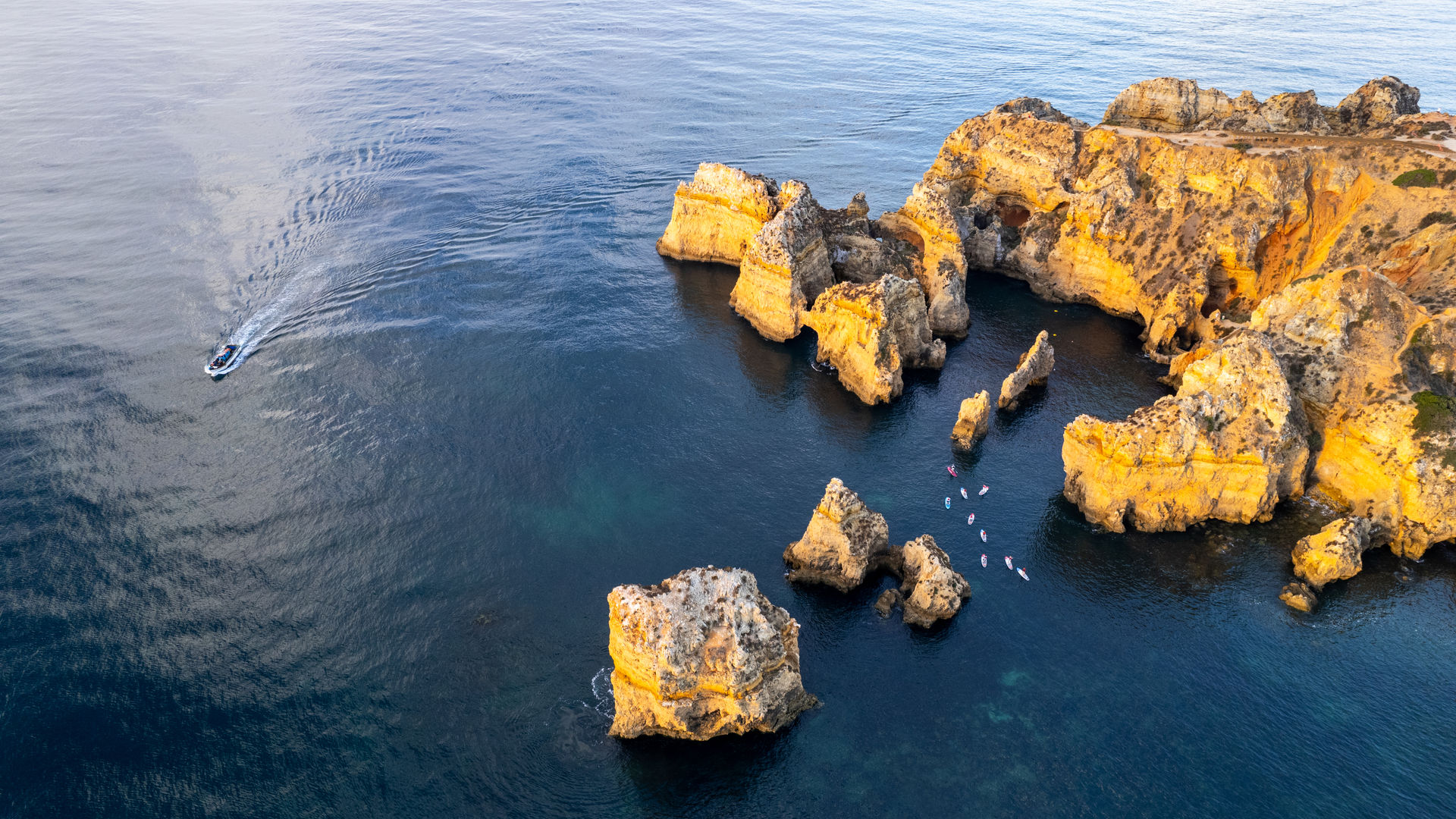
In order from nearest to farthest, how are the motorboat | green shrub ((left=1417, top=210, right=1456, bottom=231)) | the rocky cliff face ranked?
green shrub ((left=1417, top=210, right=1456, bottom=231)) → the motorboat → the rocky cliff face

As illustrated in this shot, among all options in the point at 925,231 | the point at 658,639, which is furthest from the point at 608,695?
the point at 925,231

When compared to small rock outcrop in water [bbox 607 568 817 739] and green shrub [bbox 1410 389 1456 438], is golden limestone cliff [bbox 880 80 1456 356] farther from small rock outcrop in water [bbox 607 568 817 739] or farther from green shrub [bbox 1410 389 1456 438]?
small rock outcrop in water [bbox 607 568 817 739]

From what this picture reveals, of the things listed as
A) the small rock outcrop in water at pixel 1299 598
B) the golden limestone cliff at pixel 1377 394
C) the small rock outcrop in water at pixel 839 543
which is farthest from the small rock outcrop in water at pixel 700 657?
the golden limestone cliff at pixel 1377 394

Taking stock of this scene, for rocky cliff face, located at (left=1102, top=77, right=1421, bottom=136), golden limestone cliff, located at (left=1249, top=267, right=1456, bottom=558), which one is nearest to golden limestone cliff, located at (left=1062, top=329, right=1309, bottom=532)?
golden limestone cliff, located at (left=1249, top=267, right=1456, bottom=558)

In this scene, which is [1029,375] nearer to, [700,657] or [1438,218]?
[1438,218]

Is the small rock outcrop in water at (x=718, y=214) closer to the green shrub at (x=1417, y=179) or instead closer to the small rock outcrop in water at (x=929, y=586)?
the small rock outcrop in water at (x=929, y=586)

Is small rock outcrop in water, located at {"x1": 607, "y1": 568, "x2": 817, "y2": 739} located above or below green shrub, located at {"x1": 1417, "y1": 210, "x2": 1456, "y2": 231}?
below
